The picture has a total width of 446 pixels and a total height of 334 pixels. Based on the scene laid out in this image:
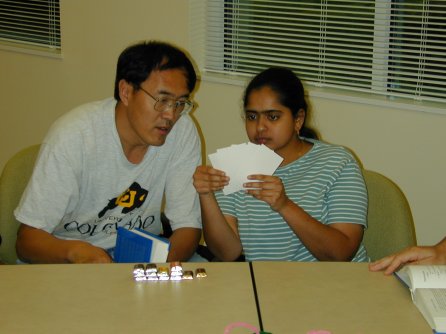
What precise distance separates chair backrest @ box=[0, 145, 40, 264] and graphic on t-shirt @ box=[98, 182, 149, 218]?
30 centimetres

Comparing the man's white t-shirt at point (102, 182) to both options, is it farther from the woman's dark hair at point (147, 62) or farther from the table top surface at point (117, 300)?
the table top surface at point (117, 300)

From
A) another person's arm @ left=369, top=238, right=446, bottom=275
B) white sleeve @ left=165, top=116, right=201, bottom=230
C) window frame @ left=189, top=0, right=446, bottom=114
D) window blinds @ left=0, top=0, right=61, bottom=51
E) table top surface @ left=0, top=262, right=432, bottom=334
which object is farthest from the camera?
window blinds @ left=0, top=0, right=61, bottom=51

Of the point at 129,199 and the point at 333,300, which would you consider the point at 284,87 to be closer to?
the point at 129,199

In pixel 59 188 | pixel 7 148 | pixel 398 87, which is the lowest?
pixel 7 148

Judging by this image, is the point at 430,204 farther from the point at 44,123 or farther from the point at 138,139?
the point at 44,123

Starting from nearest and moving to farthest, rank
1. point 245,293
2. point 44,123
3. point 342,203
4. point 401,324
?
point 401,324
point 245,293
point 342,203
point 44,123

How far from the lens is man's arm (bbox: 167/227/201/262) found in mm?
2498

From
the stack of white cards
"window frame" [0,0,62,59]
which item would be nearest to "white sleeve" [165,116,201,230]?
the stack of white cards

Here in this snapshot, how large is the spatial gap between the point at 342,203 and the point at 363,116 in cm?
114

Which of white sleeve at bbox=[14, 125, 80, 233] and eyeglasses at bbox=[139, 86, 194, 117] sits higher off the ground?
eyeglasses at bbox=[139, 86, 194, 117]

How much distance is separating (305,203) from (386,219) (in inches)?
11.3

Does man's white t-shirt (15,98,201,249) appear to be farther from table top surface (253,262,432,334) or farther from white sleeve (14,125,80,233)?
table top surface (253,262,432,334)

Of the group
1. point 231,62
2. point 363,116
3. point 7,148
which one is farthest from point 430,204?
point 7,148

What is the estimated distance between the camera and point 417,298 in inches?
71.9
